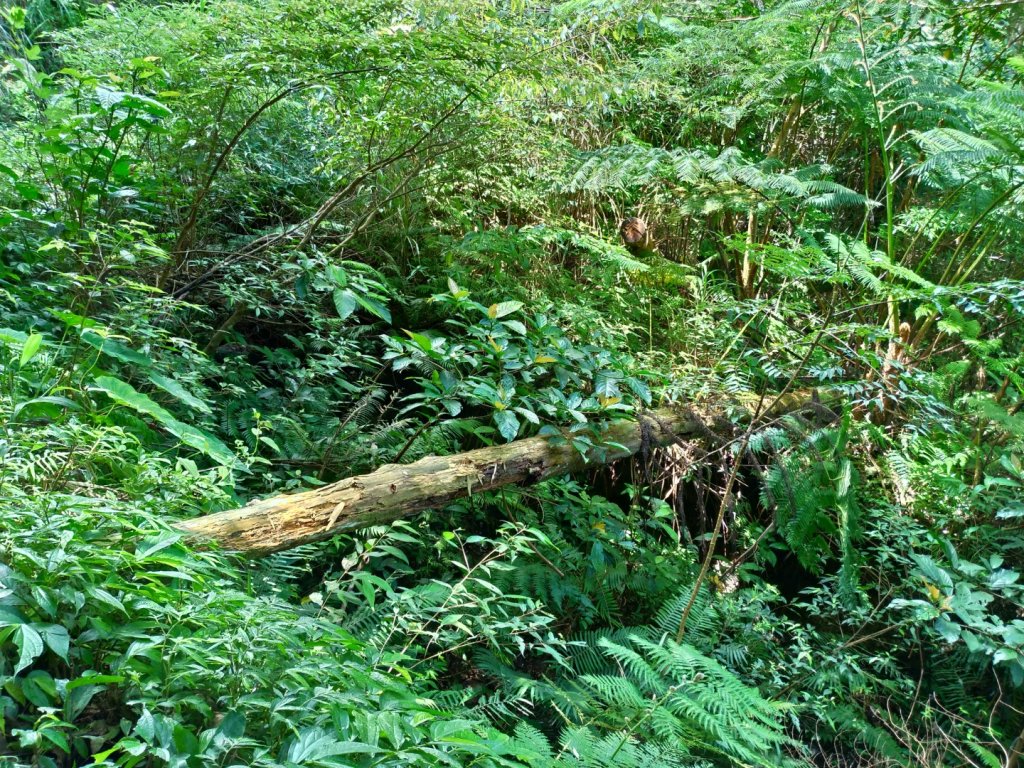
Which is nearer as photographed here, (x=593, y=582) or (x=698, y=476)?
(x=593, y=582)

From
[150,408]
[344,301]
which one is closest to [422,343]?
[344,301]

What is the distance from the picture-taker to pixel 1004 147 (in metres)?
3.78

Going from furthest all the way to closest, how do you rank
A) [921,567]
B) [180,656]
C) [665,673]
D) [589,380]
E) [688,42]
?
1. [688,42]
2. [589,380]
3. [921,567]
4. [665,673]
5. [180,656]

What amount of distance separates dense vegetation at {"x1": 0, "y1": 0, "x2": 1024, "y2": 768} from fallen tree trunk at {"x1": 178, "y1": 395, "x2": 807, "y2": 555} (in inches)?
4.0

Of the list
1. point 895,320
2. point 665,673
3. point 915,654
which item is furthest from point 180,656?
point 895,320

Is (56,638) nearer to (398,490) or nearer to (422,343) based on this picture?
(398,490)

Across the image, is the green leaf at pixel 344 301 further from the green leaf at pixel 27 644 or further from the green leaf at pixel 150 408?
the green leaf at pixel 27 644

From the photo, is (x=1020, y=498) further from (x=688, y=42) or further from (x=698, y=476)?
(x=688, y=42)

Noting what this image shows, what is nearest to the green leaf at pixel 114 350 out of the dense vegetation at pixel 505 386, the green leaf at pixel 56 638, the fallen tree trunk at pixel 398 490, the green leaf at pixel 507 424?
the dense vegetation at pixel 505 386

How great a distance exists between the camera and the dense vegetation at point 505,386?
146 centimetres

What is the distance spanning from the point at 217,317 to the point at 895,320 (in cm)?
395

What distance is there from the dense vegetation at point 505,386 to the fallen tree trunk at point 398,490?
0.10 m

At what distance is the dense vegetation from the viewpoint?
1.46 meters

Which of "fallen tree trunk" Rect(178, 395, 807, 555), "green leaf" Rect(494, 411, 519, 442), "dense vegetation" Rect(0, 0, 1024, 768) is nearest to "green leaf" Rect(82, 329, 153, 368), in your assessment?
"dense vegetation" Rect(0, 0, 1024, 768)
